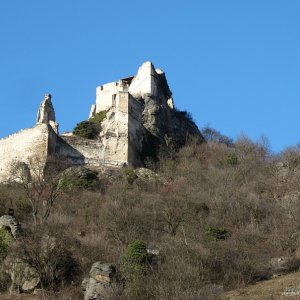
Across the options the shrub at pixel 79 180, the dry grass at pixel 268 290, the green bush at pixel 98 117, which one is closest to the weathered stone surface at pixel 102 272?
the dry grass at pixel 268 290

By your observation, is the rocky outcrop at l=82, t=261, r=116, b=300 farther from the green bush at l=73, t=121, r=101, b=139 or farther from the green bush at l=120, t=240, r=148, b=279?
the green bush at l=73, t=121, r=101, b=139

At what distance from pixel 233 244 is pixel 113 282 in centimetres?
663

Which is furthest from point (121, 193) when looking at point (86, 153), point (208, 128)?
point (208, 128)

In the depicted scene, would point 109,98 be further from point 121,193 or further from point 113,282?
point 113,282

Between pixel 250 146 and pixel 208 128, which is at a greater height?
pixel 208 128

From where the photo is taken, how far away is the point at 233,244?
31.4 meters

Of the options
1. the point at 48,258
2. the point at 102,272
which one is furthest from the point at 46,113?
the point at 102,272

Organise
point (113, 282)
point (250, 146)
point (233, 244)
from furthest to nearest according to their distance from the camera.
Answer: point (250, 146), point (233, 244), point (113, 282)

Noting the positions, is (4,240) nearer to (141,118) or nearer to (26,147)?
(26,147)

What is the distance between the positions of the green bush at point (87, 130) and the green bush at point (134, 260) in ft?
66.3

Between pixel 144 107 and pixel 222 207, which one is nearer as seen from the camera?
pixel 222 207

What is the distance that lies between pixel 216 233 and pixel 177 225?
6.65ft

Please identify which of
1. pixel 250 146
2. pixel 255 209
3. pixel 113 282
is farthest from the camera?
pixel 250 146

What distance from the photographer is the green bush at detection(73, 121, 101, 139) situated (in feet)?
158
